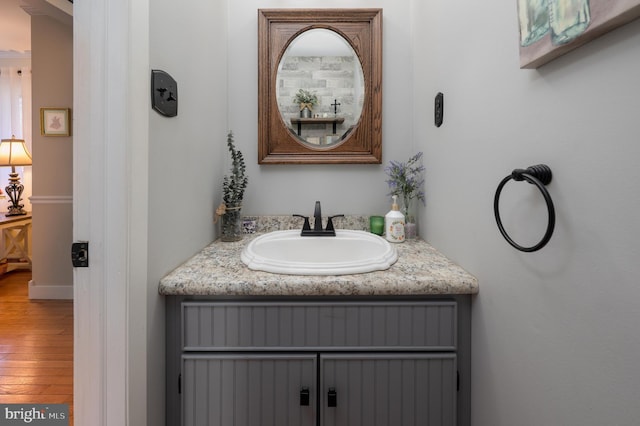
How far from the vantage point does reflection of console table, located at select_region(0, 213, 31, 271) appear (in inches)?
129

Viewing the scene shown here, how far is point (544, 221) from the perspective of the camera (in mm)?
651

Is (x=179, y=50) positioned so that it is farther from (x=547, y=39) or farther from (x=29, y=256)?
(x=29, y=256)

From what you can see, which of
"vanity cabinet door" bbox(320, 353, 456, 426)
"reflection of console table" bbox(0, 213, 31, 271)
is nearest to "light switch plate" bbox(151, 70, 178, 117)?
"vanity cabinet door" bbox(320, 353, 456, 426)

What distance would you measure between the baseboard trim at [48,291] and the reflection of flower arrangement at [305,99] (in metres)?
2.71

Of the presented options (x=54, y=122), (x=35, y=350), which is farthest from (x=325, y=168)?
(x=54, y=122)

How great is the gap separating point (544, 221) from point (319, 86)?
3.93ft

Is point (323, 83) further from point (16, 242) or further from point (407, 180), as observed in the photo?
point (16, 242)

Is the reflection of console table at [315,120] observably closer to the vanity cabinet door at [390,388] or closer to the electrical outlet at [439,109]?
the electrical outlet at [439,109]

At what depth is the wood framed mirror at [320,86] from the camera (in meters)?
1.55

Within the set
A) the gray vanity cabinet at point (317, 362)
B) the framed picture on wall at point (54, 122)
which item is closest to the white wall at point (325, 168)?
the gray vanity cabinet at point (317, 362)

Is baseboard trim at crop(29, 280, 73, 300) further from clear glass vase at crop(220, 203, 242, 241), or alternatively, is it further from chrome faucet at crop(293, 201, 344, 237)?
chrome faucet at crop(293, 201, 344, 237)

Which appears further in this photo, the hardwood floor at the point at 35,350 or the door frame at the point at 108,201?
the hardwood floor at the point at 35,350

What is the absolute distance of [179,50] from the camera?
41.2 inches

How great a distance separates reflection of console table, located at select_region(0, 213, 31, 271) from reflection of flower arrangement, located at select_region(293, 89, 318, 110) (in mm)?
3348
